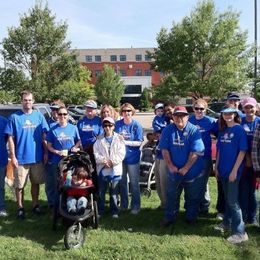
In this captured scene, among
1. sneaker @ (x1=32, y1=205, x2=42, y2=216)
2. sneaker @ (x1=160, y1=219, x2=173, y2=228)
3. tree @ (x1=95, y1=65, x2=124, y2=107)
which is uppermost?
tree @ (x1=95, y1=65, x2=124, y2=107)

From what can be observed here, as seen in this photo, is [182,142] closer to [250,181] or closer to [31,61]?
[250,181]

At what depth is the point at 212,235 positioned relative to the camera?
573cm

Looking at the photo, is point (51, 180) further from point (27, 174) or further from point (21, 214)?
point (21, 214)

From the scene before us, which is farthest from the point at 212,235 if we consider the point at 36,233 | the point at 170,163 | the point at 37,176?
the point at 37,176

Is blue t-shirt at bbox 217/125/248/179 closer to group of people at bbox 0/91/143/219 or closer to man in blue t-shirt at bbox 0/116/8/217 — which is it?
group of people at bbox 0/91/143/219

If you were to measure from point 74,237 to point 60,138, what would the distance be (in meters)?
1.85

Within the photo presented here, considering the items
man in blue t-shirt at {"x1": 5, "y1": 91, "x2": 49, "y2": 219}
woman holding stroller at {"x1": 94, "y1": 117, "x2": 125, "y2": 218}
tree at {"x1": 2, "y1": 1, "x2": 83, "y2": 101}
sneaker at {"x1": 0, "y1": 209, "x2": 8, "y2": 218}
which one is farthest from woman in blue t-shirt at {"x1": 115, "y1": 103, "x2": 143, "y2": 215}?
tree at {"x1": 2, "y1": 1, "x2": 83, "y2": 101}

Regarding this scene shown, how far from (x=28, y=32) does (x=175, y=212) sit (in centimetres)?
2393

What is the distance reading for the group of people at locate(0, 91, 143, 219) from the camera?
641cm

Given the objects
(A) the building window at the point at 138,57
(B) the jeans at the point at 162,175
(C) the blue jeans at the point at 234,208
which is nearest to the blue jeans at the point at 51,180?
(B) the jeans at the point at 162,175

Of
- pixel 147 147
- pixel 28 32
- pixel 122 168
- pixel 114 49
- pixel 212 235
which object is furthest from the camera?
pixel 114 49

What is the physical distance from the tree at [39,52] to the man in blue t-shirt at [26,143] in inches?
832

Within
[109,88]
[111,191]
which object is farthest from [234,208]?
[109,88]

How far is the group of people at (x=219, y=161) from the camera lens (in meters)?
5.40
